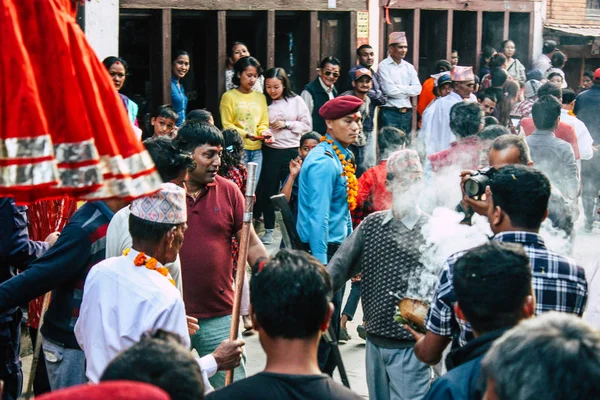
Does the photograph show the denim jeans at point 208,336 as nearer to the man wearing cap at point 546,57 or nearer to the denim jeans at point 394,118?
the denim jeans at point 394,118

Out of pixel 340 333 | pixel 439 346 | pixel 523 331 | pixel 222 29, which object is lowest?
pixel 340 333

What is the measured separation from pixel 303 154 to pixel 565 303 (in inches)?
184

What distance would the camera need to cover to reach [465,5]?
14.9m

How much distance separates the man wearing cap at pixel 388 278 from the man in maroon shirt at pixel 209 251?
532mm

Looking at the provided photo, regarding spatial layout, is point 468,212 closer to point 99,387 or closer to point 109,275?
point 109,275

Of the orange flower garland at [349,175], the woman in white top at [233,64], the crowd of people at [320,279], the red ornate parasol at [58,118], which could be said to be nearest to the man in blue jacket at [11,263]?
the crowd of people at [320,279]

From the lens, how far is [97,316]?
3627 mm

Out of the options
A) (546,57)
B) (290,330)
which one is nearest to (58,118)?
(290,330)

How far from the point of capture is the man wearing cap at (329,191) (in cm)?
609

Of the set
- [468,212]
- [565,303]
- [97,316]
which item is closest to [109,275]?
[97,316]

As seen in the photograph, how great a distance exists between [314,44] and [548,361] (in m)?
10.4

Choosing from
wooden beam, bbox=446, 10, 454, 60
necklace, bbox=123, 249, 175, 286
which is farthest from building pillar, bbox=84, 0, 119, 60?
wooden beam, bbox=446, 10, 454, 60

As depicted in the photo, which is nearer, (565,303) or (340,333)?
(565,303)

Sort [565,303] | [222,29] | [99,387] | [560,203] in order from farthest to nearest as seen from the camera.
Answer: [222,29], [560,203], [565,303], [99,387]
